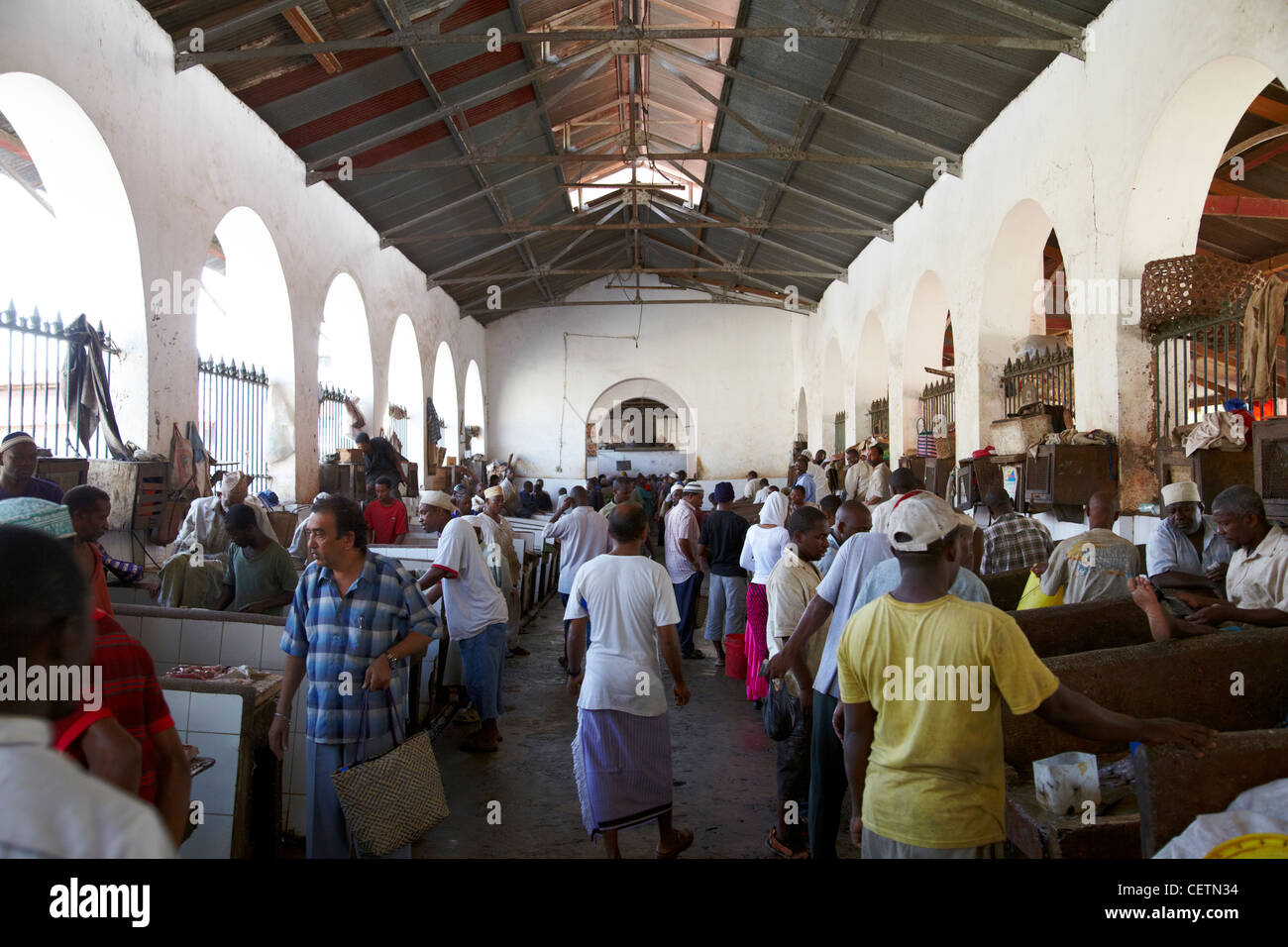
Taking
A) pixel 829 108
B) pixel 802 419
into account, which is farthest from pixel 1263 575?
pixel 802 419

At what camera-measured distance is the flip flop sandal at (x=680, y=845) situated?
3.92 metres

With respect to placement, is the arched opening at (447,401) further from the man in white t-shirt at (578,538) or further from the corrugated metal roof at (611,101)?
the man in white t-shirt at (578,538)

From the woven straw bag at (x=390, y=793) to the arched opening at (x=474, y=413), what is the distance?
17.6m

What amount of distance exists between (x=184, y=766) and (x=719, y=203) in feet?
49.5

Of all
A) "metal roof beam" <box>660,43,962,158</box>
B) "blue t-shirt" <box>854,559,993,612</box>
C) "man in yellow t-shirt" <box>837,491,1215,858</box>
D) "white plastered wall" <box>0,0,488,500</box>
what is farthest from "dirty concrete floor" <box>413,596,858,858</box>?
"metal roof beam" <box>660,43,962,158</box>

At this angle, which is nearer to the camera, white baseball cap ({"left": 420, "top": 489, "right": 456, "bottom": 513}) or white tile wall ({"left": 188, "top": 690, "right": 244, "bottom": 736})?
white tile wall ({"left": 188, "top": 690, "right": 244, "bottom": 736})

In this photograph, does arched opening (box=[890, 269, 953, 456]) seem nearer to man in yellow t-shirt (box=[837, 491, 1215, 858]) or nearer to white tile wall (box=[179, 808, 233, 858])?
man in yellow t-shirt (box=[837, 491, 1215, 858])

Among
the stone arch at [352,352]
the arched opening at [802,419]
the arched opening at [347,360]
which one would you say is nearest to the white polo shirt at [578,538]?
the arched opening at [347,360]

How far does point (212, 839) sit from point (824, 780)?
2.40m

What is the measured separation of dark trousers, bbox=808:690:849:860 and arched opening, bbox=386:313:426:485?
13.2 meters

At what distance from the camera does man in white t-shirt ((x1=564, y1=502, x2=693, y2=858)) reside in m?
3.64

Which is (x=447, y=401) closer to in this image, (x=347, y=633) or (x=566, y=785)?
(x=566, y=785)

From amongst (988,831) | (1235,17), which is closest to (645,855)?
(988,831)

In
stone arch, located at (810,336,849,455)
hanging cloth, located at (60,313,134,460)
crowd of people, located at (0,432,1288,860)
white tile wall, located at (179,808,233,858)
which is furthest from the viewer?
stone arch, located at (810,336,849,455)
